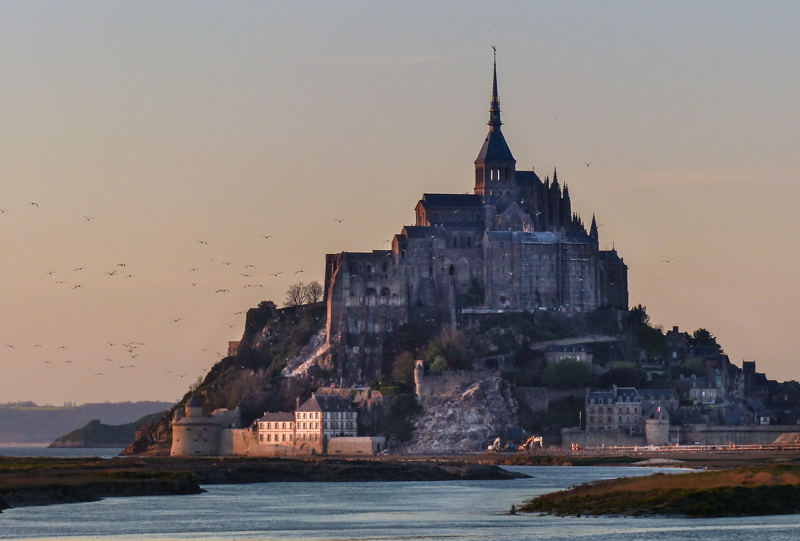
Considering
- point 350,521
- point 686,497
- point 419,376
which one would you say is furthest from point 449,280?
point 686,497

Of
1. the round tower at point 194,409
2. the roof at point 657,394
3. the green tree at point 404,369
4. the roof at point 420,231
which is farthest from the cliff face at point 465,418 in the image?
the round tower at point 194,409

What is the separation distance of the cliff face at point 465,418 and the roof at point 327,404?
652 cm

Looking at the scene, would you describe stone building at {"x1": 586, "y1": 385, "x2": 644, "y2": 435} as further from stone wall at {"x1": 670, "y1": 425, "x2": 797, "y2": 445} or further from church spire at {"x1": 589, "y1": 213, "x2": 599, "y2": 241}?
church spire at {"x1": 589, "y1": 213, "x2": 599, "y2": 241}

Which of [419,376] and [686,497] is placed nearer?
[686,497]

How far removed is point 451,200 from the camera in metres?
172

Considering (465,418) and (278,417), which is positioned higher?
(278,417)

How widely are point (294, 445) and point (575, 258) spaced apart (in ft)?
109

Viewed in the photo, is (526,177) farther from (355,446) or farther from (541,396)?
(355,446)

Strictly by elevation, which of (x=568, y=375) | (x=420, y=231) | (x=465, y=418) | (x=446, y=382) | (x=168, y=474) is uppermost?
(x=420, y=231)

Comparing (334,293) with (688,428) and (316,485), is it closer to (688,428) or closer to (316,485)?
(688,428)

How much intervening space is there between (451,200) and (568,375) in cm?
2637

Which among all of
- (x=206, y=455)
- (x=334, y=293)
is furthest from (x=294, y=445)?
(x=334, y=293)

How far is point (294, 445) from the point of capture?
151875 mm

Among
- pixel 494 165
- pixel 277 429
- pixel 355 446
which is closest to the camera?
pixel 355 446
